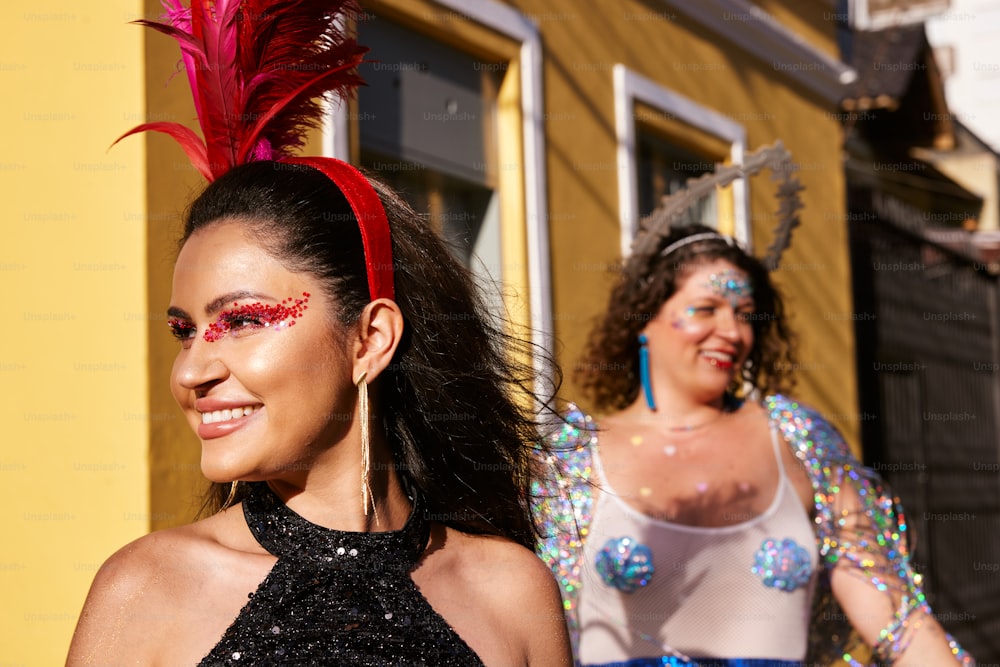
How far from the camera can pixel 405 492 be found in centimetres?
233

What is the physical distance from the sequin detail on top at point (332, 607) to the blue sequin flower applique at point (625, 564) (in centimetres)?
141

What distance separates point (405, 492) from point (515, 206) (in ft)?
10.0

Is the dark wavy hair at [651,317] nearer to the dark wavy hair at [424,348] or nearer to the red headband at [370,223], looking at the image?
the dark wavy hair at [424,348]

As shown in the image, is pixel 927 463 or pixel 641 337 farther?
pixel 927 463

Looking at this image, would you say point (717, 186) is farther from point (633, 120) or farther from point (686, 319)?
point (633, 120)

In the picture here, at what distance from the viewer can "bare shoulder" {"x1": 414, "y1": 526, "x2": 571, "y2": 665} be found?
2148mm

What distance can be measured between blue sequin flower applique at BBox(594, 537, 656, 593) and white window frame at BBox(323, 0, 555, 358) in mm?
1715

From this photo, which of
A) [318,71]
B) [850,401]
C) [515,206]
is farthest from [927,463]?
[318,71]

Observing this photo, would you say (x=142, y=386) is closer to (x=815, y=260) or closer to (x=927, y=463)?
(x=815, y=260)

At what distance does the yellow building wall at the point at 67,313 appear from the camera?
3395 millimetres

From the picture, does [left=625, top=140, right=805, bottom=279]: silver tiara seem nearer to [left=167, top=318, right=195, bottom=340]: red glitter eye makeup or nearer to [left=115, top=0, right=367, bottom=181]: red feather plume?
[left=115, top=0, right=367, bottom=181]: red feather plume

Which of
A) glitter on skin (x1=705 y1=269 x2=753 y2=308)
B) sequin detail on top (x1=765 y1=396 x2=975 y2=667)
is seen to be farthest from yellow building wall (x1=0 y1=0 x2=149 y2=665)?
sequin detail on top (x1=765 y1=396 x2=975 y2=667)

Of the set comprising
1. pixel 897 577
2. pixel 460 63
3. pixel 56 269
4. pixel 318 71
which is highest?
pixel 460 63

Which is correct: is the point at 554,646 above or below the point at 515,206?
below
